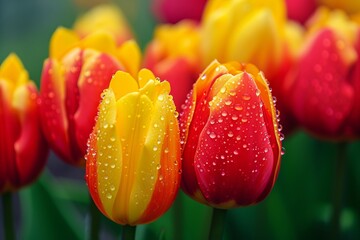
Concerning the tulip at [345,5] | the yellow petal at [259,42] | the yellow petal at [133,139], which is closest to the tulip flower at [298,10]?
the tulip at [345,5]

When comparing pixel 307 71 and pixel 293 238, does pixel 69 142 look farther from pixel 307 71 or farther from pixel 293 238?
pixel 293 238

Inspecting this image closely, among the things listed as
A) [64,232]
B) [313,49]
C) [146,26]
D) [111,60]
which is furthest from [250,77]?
[146,26]

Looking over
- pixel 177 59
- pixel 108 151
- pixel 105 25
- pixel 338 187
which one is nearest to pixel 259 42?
pixel 177 59

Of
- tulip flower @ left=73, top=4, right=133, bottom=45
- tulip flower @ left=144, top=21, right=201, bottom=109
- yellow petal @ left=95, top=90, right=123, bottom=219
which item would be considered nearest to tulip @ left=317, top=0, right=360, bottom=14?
tulip flower @ left=73, top=4, right=133, bottom=45

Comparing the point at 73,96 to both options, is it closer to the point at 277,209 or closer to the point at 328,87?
the point at 328,87

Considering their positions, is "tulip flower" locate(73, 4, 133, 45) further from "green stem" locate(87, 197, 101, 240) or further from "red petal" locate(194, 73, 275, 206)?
"red petal" locate(194, 73, 275, 206)

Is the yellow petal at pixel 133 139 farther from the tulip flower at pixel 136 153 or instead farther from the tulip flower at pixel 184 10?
the tulip flower at pixel 184 10
